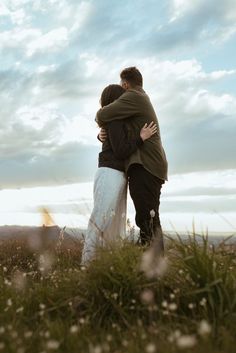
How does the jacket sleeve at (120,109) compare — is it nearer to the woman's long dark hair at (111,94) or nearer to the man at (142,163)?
the man at (142,163)

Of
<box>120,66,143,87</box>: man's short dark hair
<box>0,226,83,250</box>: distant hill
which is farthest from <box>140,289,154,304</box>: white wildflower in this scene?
<box>120,66,143,87</box>: man's short dark hair

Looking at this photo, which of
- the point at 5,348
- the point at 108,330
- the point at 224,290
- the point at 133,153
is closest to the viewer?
the point at 5,348

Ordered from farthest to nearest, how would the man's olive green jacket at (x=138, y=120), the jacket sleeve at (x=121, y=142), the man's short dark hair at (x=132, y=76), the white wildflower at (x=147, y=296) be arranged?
the man's short dark hair at (x=132, y=76) < the man's olive green jacket at (x=138, y=120) < the jacket sleeve at (x=121, y=142) < the white wildflower at (x=147, y=296)

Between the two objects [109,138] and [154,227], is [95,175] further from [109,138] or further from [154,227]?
[154,227]

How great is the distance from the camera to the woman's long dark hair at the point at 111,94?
864 centimetres

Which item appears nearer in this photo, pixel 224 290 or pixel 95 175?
pixel 224 290

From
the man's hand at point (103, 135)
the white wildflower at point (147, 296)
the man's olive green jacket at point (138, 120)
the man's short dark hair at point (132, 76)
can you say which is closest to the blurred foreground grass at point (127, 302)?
the white wildflower at point (147, 296)

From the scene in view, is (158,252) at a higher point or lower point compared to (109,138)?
lower

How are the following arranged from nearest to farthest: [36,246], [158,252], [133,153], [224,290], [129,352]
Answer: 1. [129,352]
2. [224,290]
3. [158,252]
4. [133,153]
5. [36,246]

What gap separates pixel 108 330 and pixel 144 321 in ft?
1.24

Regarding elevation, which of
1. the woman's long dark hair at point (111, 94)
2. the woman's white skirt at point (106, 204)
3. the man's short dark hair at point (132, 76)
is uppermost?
the man's short dark hair at point (132, 76)

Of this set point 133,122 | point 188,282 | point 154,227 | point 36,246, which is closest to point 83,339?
point 188,282

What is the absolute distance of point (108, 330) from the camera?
5055 millimetres

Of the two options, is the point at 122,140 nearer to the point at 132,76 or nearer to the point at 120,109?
the point at 120,109
